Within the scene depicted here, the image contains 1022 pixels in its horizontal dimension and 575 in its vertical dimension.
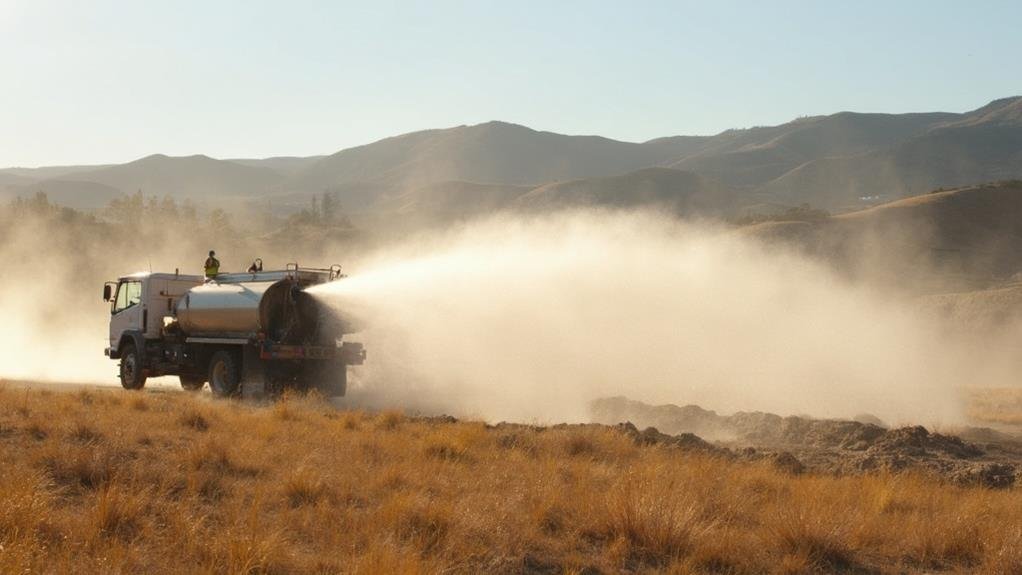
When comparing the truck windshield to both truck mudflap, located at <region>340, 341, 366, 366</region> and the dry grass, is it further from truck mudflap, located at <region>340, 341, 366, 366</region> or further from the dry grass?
the dry grass

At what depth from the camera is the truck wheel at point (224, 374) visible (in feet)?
77.9

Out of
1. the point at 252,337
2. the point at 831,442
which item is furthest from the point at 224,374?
the point at 831,442

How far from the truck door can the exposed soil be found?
13.1 m

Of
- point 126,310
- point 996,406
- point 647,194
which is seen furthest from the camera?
point 647,194

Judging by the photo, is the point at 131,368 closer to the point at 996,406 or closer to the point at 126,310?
the point at 126,310

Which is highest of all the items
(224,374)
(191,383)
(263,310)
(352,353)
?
(263,310)

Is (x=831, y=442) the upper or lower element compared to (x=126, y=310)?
lower

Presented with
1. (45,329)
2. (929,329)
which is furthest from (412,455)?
(929,329)

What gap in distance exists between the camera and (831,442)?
58.4 feet

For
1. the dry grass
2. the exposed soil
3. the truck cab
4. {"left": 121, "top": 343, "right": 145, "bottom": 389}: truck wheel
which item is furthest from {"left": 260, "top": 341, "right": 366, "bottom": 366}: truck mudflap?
the dry grass

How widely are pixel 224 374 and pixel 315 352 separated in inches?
107

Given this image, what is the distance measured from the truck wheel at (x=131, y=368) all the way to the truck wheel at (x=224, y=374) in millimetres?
2813

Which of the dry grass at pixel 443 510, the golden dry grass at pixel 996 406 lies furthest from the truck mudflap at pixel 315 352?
the golden dry grass at pixel 996 406

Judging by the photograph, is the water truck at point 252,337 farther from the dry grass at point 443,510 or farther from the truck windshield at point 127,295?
the dry grass at point 443,510
